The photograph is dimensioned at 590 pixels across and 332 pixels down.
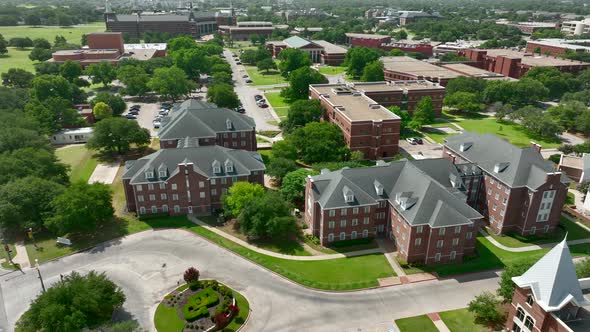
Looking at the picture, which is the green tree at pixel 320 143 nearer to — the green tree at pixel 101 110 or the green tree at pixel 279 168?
the green tree at pixel 279 168

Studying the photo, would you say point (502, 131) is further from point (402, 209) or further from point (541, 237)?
point (402, 209)

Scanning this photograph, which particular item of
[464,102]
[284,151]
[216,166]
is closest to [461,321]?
[216,166]

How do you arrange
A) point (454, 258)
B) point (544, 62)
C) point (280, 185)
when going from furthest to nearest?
point (544, 62), point (280, 185), point (454, 258)

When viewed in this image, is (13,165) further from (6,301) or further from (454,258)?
(454,258)

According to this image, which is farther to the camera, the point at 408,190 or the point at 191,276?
the point at 408,190

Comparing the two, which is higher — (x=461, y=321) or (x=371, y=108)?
(x=371, y=108)

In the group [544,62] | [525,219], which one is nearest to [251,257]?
[525,219]

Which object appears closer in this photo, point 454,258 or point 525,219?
point 454,258
